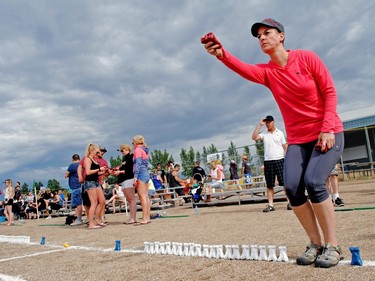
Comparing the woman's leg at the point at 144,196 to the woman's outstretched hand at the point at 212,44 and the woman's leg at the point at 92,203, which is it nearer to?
the woman's leg at the point at 92,203

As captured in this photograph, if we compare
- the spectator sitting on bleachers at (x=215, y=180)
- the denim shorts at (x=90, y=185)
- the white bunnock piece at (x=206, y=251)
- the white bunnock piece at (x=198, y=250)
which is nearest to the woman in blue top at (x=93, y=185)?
the denim shorts at (x=90, y=185)

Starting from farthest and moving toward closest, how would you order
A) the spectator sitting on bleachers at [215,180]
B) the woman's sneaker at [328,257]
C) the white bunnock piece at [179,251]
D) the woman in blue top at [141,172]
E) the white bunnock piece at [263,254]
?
1. the spectator sitting on bleachers at [215,180]
2. the woman in blue top at [141,172]
3. the white bunnock piece at [179,251]
4. the white bunnock piece at [263,254]
5. the woman's sneaker at [328,257]

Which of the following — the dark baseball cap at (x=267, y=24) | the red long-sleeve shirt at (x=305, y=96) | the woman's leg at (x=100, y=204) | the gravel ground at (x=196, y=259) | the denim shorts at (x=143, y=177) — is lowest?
the gravel ground at (x=196, y=259)

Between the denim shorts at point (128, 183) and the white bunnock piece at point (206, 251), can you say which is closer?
the white bunnock piece at point (206, 251)

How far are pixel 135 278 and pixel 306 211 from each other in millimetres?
1754

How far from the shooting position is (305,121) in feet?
11.8

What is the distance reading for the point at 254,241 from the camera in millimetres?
5023

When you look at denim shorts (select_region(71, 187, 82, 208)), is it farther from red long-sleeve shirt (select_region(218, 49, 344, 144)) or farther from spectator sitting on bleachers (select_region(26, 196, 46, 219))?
spectator sitting on bleachers (select_region(26, 196, 46, 219))

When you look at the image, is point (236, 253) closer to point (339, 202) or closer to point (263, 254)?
point (263, 254)

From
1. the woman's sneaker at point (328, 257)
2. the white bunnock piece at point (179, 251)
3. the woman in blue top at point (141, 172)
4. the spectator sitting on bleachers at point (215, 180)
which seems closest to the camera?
the woman's sneaker at point (328, 257)

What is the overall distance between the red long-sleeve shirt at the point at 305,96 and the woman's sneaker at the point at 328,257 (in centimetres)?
100

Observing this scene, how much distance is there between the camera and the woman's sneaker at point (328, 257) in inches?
126

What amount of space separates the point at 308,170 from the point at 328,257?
758 mm

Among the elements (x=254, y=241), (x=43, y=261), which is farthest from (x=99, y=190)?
(x=254, y=241)
